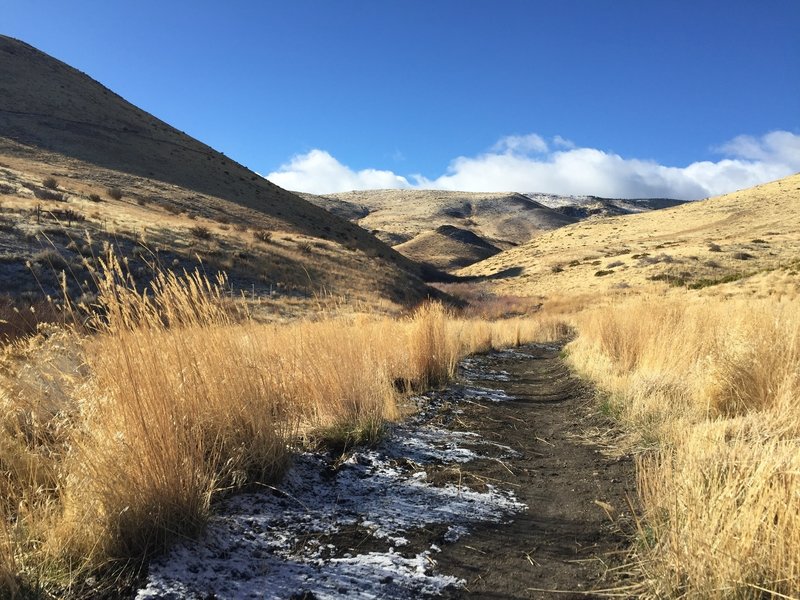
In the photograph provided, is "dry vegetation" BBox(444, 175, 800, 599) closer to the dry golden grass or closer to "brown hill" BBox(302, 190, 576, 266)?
the dry golden grass

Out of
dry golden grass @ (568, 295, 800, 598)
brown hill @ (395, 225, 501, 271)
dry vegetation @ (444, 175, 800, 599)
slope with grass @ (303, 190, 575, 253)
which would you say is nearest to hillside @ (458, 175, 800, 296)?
brown hill @ (395, 225, 501, 271)

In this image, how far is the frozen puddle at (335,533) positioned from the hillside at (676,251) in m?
22.4

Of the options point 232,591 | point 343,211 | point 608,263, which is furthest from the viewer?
point 343,211

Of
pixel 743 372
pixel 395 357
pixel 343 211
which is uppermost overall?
pixel 343 211

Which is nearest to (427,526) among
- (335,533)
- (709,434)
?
(335,533)

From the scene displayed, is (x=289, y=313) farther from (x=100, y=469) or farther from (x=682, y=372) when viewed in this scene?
(x=100, y=469)

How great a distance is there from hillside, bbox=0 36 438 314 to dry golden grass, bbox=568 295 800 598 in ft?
22.2

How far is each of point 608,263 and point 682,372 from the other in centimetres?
3676

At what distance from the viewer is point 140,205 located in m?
28.7

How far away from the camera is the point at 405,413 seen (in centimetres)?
505

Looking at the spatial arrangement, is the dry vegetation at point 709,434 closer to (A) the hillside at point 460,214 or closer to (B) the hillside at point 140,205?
(B) the hillside at point 140,205

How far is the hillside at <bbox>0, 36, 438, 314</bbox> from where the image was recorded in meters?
17.6

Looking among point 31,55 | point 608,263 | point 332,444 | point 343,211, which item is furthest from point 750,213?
point 343,211

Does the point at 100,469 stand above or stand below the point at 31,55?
below
